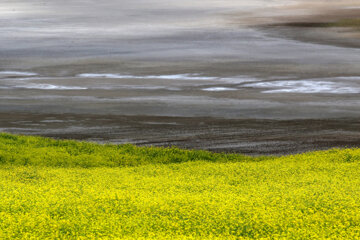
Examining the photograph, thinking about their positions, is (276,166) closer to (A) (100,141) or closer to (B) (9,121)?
(A) (100,141)

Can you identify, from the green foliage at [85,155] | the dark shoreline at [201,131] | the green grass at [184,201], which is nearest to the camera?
the green grass at [184,201]

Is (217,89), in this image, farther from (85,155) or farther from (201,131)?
(85,155)

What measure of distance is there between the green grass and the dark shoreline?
6946 mm

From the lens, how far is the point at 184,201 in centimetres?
1209

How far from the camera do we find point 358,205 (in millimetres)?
11898

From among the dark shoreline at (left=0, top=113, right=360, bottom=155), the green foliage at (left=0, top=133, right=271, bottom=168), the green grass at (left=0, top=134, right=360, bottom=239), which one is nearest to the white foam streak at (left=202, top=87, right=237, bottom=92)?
the dark shoreline at (left=0, top=113, right=360, bottom=155)

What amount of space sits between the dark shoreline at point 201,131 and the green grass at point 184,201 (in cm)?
695

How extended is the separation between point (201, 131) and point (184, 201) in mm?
18787

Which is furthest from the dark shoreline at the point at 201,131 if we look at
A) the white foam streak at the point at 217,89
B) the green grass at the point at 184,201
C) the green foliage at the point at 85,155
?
the white foam streak at the point at 217,89

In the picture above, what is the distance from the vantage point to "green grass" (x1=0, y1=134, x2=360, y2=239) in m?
10.4

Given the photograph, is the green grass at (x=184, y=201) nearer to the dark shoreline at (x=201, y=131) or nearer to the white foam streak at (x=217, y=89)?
the dark shoreline at (x=201, y=131)

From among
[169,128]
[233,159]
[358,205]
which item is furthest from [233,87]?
[358,205]

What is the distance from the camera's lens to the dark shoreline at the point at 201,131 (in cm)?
2684

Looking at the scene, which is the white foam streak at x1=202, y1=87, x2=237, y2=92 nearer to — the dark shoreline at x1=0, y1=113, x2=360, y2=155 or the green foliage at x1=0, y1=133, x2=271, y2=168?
the dark shoreline at x1=0, y1=113, x2=360, y2=155
